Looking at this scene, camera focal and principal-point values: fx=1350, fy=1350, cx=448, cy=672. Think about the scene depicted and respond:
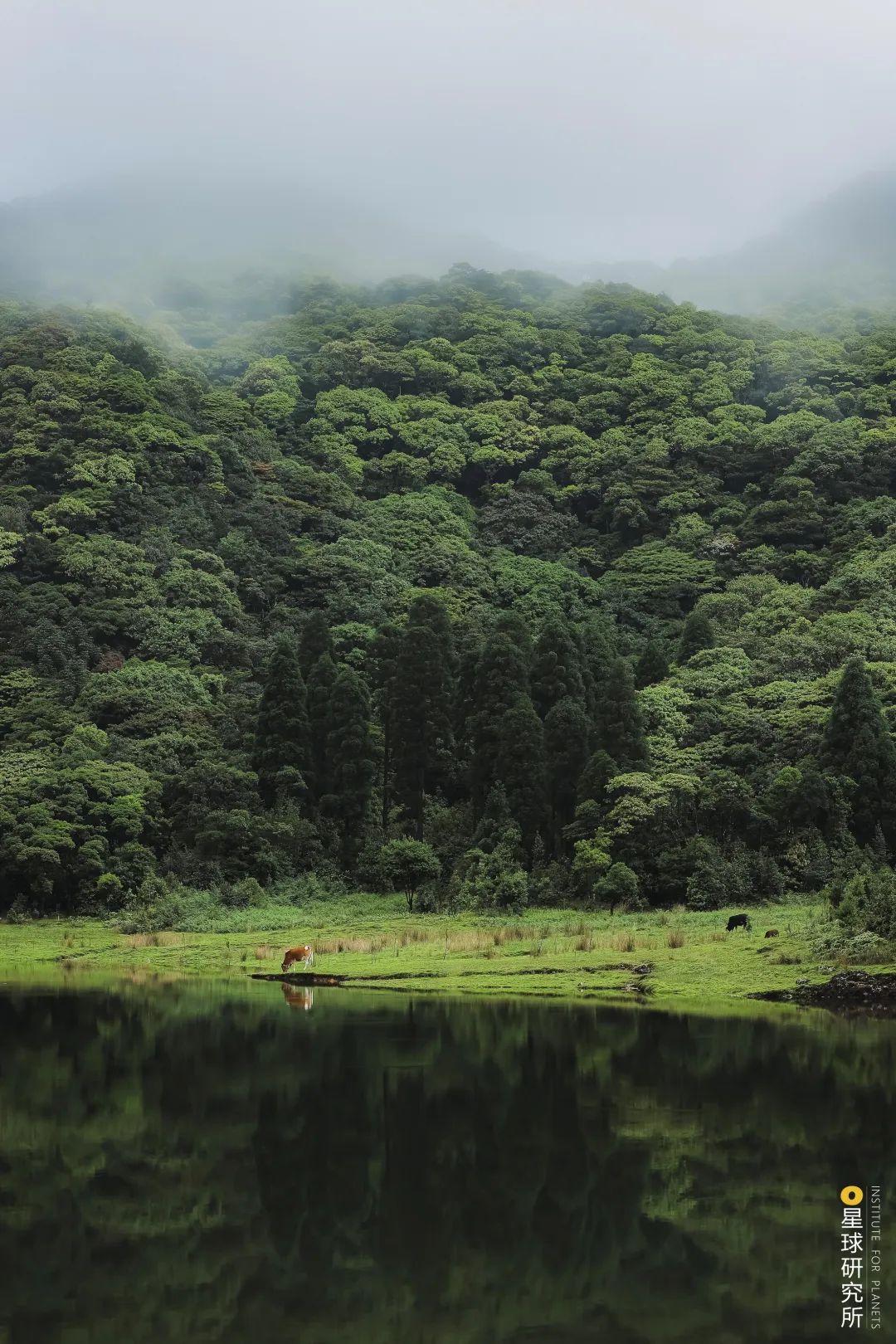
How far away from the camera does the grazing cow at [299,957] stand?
3681 centimetres

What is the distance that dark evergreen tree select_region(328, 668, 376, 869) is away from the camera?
2398 inches

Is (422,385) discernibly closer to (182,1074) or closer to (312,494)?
(312,494)

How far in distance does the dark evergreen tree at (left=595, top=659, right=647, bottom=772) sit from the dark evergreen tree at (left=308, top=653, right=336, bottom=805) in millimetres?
13188

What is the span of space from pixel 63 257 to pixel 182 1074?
156856 mm

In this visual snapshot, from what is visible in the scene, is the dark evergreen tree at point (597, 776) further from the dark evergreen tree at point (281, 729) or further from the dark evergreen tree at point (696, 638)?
the dark evergreen tree at point (696, 638)

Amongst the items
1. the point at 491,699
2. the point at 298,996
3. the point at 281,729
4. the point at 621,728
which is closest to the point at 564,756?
the point at 621,728

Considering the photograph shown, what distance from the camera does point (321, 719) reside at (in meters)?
63.4

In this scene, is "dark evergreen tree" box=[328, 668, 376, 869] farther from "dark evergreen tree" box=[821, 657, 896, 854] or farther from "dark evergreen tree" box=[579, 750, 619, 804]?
"dark evergreen tree" box=[821, 657, 896, 854]

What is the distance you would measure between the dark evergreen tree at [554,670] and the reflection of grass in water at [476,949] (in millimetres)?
13316

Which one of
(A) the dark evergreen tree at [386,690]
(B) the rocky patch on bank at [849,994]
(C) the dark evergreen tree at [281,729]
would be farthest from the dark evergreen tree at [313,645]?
(B) the rocky patch on bank at [849,994]

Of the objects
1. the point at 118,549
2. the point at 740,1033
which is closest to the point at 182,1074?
the point at 740,1033

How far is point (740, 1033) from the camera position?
2336cm

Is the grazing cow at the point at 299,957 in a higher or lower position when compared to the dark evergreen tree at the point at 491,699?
lower

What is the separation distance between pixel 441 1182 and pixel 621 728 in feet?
140
